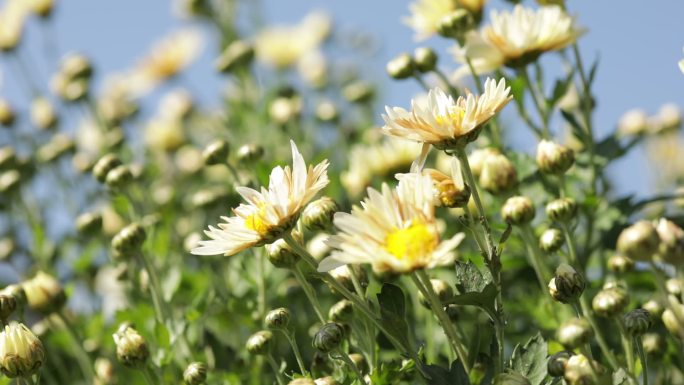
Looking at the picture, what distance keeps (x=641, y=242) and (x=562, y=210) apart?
0.53 meters

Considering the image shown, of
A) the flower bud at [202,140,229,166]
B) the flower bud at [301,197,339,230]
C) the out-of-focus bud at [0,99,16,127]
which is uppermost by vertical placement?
the flower bud at [301,197,339,230]

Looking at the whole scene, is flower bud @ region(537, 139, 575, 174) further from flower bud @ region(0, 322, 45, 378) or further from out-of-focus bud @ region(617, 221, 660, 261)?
flower bud @ region(0, 322, 45, 378)

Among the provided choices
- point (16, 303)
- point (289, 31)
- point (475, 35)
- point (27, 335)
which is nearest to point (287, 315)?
point (27, 335)

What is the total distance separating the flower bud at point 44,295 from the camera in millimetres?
2174

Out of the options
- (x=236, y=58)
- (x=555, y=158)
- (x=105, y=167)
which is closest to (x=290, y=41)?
(x=236, y=58)

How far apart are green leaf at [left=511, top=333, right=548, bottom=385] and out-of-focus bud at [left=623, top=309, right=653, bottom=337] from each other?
0.13 metres

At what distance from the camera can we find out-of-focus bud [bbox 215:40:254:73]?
11.9ft

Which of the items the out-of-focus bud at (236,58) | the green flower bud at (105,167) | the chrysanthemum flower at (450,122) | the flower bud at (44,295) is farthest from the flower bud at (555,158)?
the out-of-focus bud at (236,58)

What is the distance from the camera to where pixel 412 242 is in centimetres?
132

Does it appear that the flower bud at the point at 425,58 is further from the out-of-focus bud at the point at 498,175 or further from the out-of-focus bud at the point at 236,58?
the out-of-focus bud at the point at 236,58

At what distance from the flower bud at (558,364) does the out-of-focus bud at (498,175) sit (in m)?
0.39

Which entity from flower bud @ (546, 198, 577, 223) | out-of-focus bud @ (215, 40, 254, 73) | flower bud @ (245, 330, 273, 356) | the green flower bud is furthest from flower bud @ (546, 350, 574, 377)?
out-of-focus bud @ (215, 40, 254, 73)

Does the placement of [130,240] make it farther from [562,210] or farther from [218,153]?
[562,210]

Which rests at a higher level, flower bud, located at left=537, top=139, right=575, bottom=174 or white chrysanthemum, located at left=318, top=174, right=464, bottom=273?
white chrysanthemum, located at left=318, top=174, right=464, bottom=273
